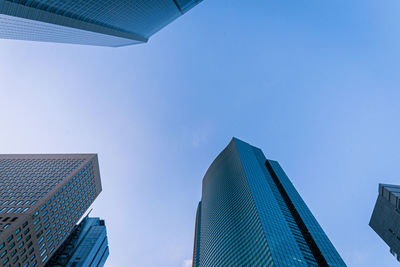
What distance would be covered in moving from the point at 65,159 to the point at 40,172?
1132cm

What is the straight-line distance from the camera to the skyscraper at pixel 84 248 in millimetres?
91688

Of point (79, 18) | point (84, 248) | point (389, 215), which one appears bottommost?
point (84, 248)

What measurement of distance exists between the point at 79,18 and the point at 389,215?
11915cm

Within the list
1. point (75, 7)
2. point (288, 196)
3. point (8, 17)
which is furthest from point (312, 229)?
point (8, 17)

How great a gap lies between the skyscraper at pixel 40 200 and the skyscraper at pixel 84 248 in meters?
24.4

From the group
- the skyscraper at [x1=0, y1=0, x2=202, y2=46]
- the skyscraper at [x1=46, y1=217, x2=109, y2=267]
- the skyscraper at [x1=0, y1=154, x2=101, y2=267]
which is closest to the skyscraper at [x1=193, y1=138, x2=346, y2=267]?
the skyscraper at [x1=46, y1=217, x2=109, y2=267]

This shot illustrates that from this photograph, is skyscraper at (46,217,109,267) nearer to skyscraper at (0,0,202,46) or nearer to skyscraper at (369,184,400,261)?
skyscraper at (0,0,202,46)

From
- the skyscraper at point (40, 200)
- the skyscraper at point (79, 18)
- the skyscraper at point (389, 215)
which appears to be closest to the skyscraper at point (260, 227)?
the skyscraper at point (389, 215)

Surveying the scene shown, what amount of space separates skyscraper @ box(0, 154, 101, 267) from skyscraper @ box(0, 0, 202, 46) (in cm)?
5106

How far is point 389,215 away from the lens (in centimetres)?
6062

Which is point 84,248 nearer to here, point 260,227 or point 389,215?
point 260,227

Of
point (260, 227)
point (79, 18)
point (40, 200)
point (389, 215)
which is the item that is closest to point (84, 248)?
point (40, 200)

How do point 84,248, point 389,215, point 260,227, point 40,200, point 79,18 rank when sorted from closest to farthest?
point 389,215
point 40,200
point 260,227
point 79,18
point 84,248

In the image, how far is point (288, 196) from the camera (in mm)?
112000
